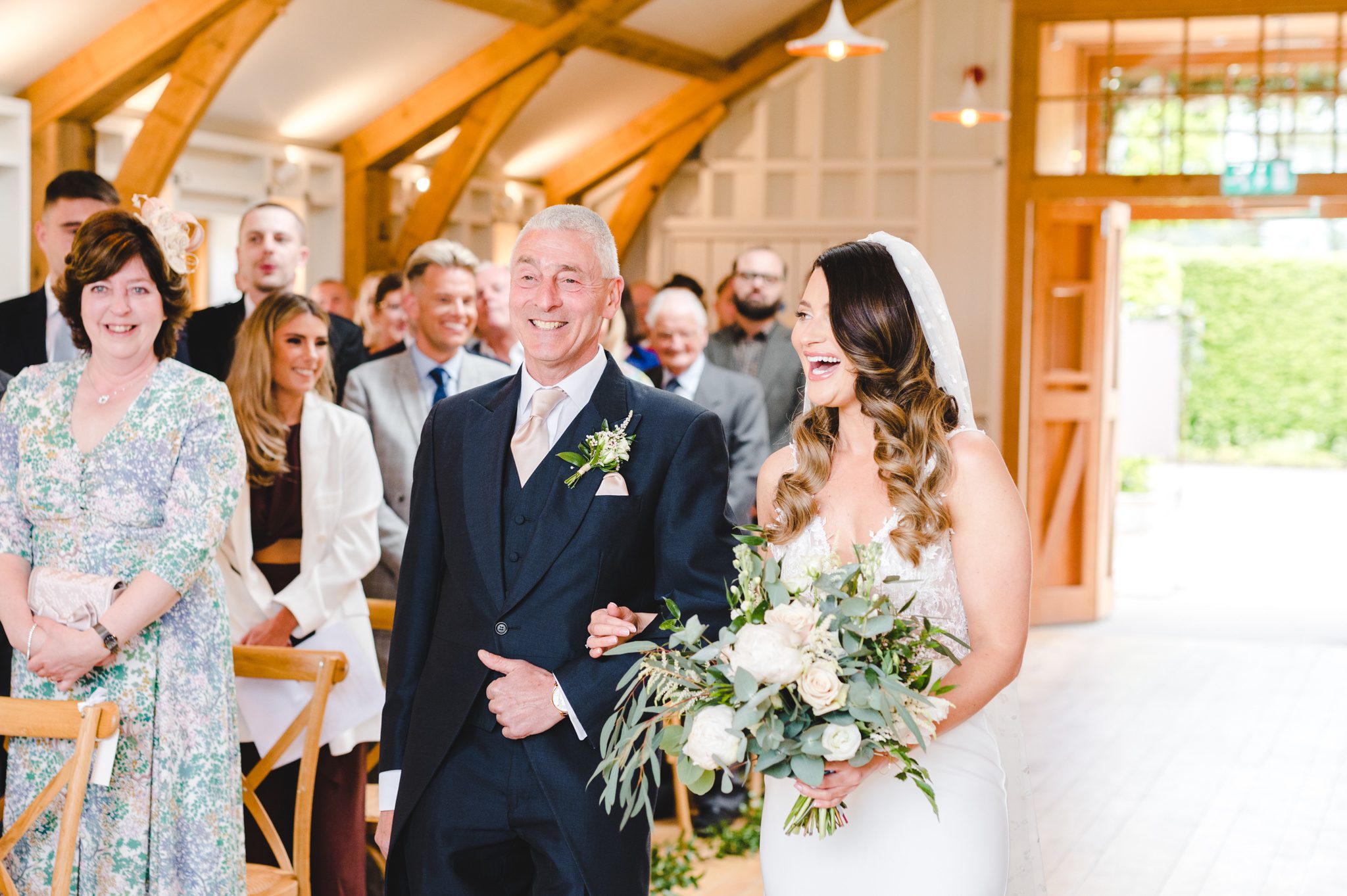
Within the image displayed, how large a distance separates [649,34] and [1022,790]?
7.27m

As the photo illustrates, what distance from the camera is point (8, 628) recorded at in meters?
2.90

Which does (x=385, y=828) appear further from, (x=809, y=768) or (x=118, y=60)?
(x=118, y=60)

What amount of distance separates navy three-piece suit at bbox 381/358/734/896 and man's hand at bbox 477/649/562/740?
0.10 feet

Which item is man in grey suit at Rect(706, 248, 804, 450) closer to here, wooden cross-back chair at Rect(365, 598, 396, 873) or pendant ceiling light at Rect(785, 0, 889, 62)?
pendant ceiling light at Rect(785, 0, 889, 62)

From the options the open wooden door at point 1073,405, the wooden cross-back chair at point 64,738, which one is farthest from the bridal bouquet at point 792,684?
the open wooden door at point 1073,405

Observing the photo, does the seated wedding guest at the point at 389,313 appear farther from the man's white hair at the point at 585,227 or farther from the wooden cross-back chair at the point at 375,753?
the man's white hair at the point at 585,227

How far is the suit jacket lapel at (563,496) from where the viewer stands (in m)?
2.33

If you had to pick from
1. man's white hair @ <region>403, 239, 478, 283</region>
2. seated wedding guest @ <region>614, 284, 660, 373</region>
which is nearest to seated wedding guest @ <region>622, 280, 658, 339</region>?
seated wedding guest @ <region>614, 284, 660, 373</region>

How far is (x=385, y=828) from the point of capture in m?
2.49

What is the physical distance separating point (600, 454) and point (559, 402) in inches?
6.4

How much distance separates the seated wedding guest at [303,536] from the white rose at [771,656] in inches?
72.4

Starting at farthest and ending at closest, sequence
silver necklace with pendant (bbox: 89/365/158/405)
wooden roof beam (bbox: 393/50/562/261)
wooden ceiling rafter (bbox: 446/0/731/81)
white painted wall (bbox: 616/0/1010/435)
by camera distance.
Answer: white painted wall (bbox: 616/0/1010/435) < wooden roof beam (bbox: 393/50/562/261) < wooden ceiling rafter (bbox: 446/0/731/81) < silver necklace with pendant (bbox: 89/365/158/405)

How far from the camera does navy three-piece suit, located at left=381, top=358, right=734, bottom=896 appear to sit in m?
2.31

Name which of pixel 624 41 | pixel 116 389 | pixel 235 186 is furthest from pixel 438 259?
pixel 624 41
